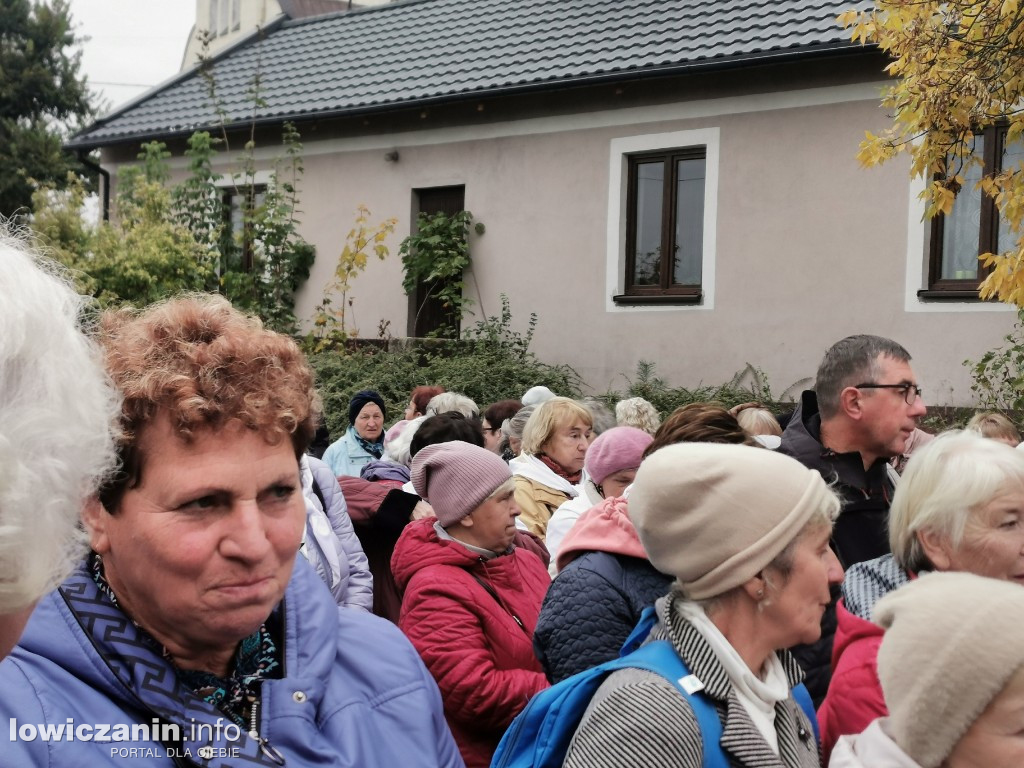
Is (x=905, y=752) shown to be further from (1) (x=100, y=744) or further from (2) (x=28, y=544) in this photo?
(2) (x=28, y=544)

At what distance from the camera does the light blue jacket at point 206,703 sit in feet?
5.72

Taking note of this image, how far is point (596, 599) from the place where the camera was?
11.1 feet

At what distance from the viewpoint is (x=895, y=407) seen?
4543mm

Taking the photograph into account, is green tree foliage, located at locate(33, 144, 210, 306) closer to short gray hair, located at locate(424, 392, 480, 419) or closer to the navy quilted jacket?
short gray hair, located at locate(424, 392, 480, 419)

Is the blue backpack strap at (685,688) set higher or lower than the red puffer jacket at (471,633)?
higher

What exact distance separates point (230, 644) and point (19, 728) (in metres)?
0.38

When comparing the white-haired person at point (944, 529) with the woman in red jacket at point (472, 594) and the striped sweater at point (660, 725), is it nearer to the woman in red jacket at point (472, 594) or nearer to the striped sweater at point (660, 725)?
the striped sweater at point (660, 725)

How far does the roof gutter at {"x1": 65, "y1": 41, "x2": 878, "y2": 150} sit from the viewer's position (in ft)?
39.4

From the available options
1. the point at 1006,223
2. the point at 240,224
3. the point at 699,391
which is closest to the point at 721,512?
the point at 1006,223

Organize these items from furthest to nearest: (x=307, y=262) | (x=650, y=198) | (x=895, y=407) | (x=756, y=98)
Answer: (x=307, y=262) < (x=650, y=198) < (x=756, y=98) < (x=895, y=407)

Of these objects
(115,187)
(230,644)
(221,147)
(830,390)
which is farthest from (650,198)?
(230,644)

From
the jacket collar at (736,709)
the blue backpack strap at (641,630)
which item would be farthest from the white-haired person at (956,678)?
the blue backpack strap at (641,630)

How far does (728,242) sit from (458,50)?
242 inches

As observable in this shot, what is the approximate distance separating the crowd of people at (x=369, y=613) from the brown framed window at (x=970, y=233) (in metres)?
8.58
